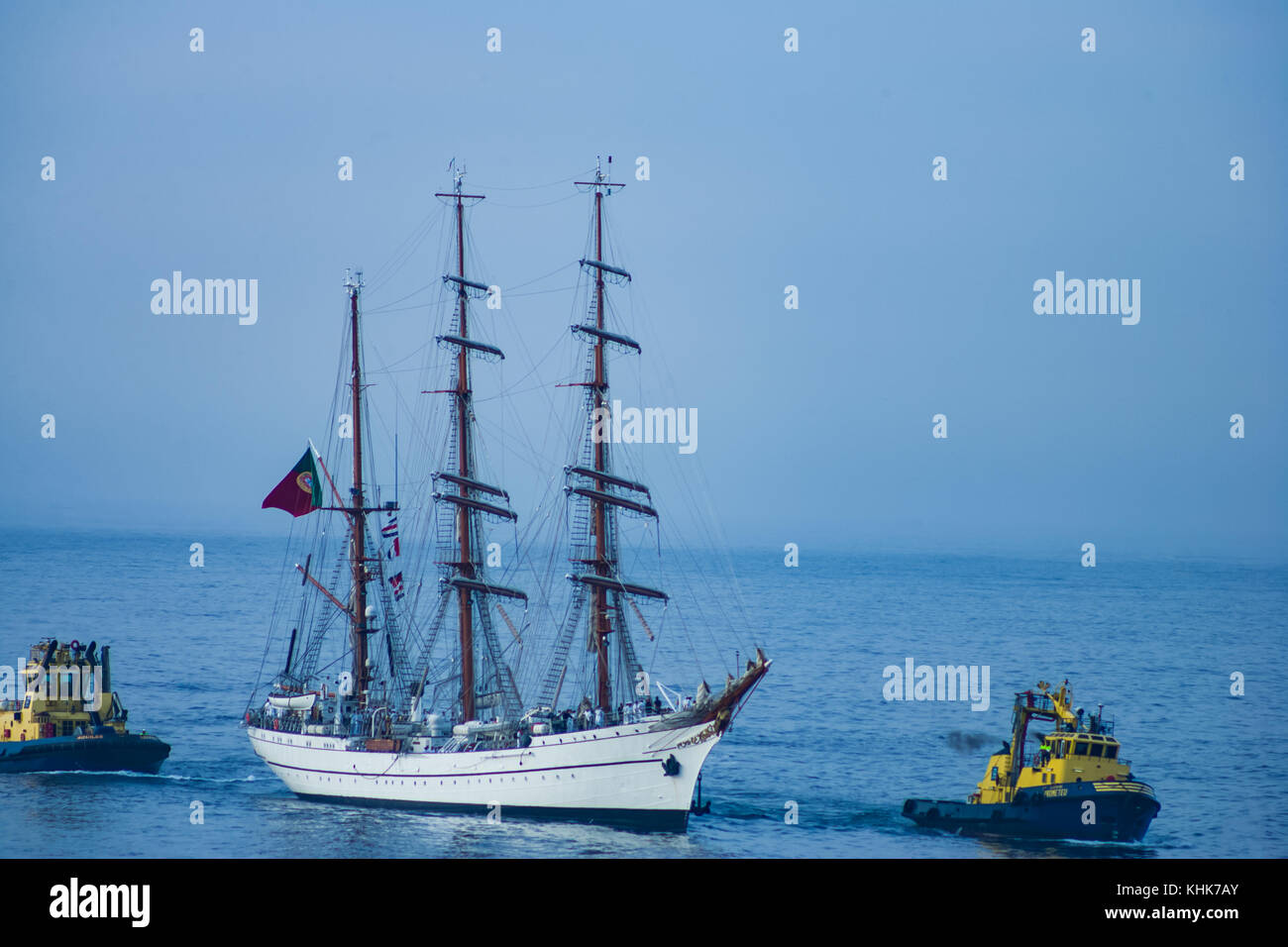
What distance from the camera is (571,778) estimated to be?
236ft

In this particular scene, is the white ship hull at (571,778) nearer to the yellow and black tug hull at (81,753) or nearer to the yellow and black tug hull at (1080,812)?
the yellow and black tug hull at (1080,812)

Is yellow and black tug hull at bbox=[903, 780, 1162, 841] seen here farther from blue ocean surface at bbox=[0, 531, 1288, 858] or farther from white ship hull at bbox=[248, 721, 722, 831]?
white ship hull at bbox=[248, 721, 722, 831]

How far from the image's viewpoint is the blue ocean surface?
228 feet

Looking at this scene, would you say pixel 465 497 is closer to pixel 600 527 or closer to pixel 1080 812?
pixel 600 527

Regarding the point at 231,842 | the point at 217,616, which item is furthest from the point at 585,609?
the point at 217,616

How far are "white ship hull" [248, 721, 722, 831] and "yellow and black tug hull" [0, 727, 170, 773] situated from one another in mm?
14686

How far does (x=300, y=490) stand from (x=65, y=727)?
56.1 feet

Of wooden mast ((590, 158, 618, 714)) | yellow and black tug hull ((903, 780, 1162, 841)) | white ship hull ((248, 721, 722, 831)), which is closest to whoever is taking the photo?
yellow and black tug hull ((903, 780, 1162, 841))

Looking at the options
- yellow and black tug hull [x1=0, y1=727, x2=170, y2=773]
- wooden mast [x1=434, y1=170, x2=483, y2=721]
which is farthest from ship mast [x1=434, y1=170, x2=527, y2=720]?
yellow and black tug hull [x1=0, y1=727, x2=170, y2=773]

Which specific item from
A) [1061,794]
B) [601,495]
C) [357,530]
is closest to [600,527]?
[601,495]

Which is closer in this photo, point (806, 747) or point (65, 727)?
point (65, 727)

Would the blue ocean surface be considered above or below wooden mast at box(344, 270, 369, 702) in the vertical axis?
below

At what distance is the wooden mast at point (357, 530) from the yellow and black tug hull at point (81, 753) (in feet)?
35.6
